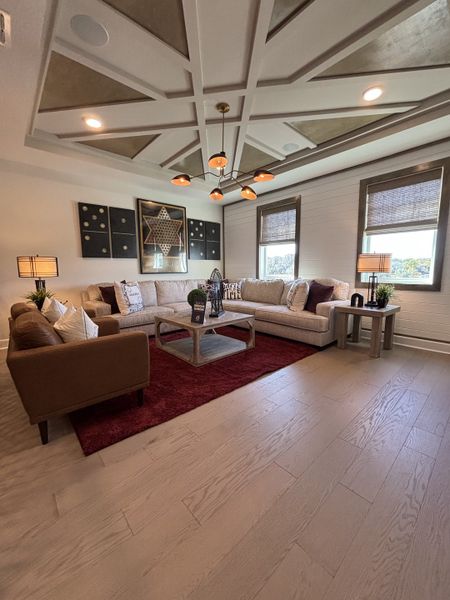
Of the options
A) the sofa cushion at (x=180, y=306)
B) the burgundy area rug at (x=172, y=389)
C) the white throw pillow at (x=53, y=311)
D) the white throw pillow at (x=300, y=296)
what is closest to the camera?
the burgundy area rug at (x=172, y=389)

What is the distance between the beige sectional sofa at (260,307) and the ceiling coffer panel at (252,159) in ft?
6.44

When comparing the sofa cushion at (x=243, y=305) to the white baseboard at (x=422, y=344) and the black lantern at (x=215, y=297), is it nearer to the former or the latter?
the black lantern at (x=215, y=297)

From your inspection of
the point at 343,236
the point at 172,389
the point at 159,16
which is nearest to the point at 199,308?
the point at 172,389

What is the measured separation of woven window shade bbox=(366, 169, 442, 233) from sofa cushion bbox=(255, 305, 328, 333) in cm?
163

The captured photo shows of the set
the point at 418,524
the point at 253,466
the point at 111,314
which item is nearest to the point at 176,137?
the point at 111,314

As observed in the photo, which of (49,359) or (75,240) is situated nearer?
(49,359)

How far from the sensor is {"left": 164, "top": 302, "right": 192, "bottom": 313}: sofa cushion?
4031 millimetres

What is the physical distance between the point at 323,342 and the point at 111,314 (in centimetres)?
302

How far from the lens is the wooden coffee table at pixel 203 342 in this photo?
2771mm

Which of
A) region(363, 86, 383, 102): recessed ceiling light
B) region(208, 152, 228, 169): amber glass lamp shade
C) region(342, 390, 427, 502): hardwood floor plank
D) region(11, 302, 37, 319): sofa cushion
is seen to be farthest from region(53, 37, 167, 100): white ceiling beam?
region(342, 390, 427, 502): hardwood floor plank

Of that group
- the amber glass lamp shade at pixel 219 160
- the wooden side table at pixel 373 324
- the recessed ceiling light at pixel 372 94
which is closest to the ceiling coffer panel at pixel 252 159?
the amber glass lamp shade at pixel 219 160

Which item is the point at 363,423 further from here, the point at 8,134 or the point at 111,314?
the point at 8,134

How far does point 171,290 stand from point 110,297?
1.12 metres

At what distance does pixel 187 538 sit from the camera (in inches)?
41.6
